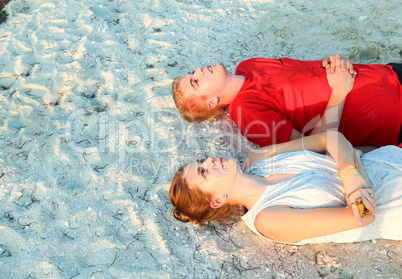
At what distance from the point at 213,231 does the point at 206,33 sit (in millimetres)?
2834

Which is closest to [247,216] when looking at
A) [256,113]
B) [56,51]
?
[256,113]

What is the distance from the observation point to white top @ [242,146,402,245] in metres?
2.76

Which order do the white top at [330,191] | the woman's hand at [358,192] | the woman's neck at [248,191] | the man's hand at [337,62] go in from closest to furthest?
the woman's hand at [358,192]
the white top at [330,191]
the woman's neck at [248,191]
the man's hand at [337,62]

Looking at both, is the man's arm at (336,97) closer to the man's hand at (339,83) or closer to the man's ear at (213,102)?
the man's hand at (339,83)

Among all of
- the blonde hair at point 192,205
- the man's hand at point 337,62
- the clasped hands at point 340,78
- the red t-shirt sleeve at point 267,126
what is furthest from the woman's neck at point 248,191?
the man's hand at point 337,62

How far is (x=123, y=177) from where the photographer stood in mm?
3332

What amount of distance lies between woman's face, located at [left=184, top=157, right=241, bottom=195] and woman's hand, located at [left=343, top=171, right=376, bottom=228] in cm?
83

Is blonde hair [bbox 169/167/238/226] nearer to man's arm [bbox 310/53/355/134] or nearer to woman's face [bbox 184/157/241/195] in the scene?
woman's face [bbox 184/157/241/195]

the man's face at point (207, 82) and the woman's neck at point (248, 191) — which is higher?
the man's face at point (207, 82)

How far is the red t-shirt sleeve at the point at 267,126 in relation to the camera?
10.7ft

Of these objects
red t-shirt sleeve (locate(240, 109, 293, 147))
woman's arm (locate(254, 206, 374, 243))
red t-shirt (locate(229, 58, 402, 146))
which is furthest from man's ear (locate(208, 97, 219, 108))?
woman's arm (locate(254, 206, 374, 243))

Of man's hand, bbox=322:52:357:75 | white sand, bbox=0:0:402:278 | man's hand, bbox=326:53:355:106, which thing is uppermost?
man's hand, bbox=322:52:357:75

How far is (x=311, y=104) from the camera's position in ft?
11.4

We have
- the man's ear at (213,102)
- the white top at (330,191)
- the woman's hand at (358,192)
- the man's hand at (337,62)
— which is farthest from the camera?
the man's ear at (213,102)
